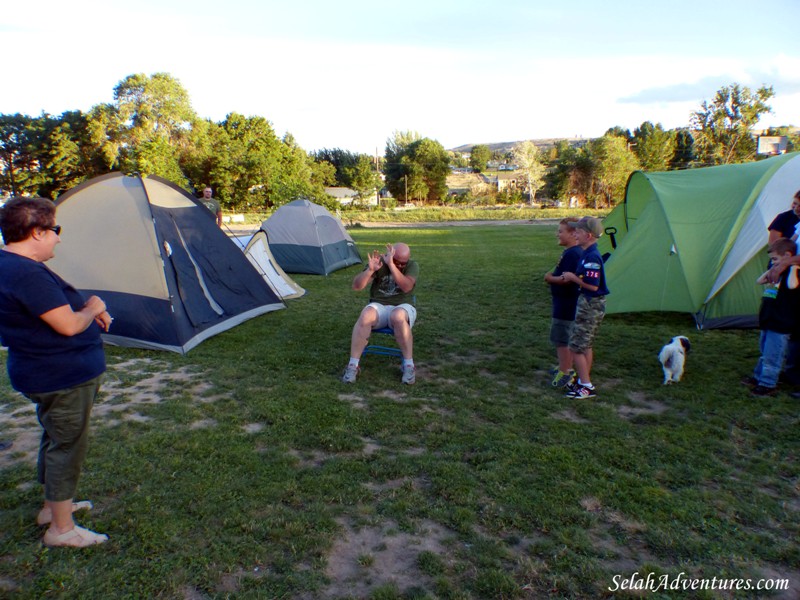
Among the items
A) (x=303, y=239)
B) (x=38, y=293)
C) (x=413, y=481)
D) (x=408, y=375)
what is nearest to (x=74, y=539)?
(x=38, y=293)

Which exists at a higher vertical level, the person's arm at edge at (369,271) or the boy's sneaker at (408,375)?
the person's arm at edge at (369,271)

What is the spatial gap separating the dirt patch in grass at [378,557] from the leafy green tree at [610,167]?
50489 millimetres

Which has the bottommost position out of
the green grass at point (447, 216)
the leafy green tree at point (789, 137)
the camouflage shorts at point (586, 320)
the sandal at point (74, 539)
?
the green grass at point (447, 216)

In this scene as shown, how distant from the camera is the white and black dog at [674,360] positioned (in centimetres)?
498

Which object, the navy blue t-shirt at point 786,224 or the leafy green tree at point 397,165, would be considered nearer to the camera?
the navy blue t-shirt at point 786,224

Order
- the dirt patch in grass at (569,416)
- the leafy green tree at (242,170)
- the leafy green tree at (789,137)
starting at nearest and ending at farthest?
the dirt patch in grass at (569,416), the leafy green tree at (789,137), the leafy green tree at (242,170)

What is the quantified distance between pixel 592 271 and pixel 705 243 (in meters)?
3.48

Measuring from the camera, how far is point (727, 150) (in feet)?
144

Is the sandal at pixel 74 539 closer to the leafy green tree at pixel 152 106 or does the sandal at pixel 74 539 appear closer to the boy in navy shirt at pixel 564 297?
the boy in navy shirt at pixel 564 297

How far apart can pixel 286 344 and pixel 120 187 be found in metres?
2.71

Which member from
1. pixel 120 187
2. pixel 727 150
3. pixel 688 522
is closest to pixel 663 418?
pixel 688 522

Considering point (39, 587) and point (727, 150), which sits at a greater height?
point (727, 150)

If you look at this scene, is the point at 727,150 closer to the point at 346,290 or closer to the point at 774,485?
the point at 346,290

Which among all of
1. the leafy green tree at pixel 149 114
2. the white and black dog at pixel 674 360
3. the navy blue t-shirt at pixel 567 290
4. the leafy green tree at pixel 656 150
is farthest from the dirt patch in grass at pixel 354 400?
the leafy green tree at pixel 656 150
